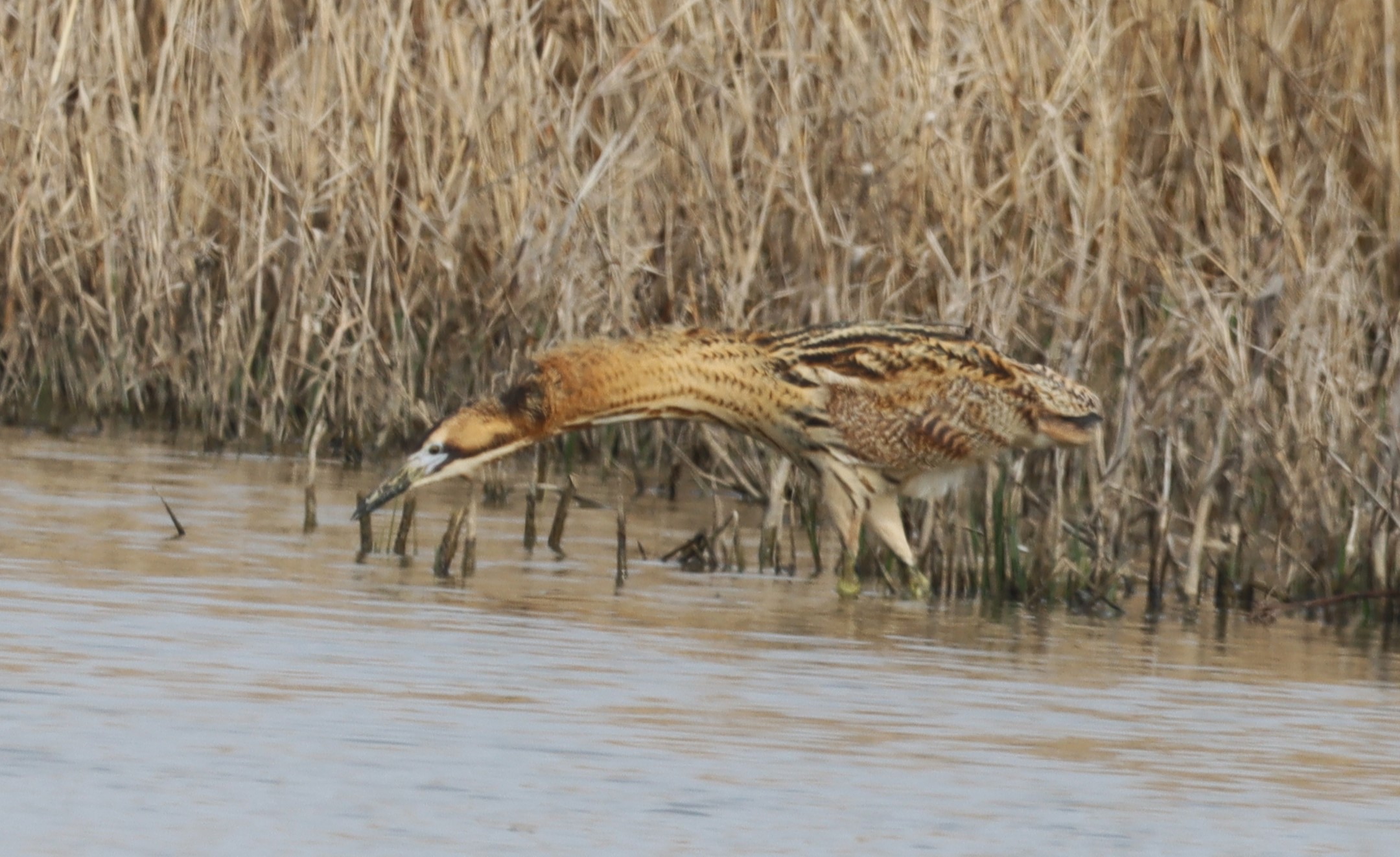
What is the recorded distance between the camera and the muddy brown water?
16.5 feet

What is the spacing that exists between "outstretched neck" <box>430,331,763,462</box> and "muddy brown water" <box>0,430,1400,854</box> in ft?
1.50

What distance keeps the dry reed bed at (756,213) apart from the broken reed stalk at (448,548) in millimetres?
1461

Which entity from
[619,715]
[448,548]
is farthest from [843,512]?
[619,715]

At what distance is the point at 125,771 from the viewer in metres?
5.24

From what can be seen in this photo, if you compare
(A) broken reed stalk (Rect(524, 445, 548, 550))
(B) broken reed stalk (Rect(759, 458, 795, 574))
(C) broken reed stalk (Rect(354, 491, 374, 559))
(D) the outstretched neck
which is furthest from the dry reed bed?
(C) broken reed stalk (Rect(354, 491, 374, 559))

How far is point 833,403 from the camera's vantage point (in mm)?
8477

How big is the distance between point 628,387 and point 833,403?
24.5 inches

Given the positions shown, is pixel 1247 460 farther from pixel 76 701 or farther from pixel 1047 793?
pixel 76 701

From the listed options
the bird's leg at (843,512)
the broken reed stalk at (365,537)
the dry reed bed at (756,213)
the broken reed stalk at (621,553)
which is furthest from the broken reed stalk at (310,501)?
the bird's leg at (843,512)

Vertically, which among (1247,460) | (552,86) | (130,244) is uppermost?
(552,86)

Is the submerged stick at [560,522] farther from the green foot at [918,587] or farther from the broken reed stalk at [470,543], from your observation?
the green foot at [918,587]

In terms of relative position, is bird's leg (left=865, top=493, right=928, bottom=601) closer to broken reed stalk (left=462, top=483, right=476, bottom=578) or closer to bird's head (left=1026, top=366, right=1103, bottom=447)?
bird's head (left=1026, top=366, right=1103, bottom=447)

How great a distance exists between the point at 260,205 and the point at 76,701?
5.75m

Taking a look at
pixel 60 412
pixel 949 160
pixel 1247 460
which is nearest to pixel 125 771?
pixel 1247 460
